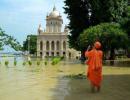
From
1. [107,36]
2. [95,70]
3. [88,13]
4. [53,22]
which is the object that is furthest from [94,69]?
[53,22]

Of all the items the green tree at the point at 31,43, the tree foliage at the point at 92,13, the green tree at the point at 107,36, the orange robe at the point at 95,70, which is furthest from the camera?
the green tree at the point at 31,43

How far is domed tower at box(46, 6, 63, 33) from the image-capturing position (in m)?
148

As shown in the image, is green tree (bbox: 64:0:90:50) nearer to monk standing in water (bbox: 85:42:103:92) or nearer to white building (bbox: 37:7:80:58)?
monk standing in water (bbox: 85:42:103:92)

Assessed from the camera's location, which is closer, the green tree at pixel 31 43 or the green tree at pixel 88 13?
the green tree at pixel 88 13

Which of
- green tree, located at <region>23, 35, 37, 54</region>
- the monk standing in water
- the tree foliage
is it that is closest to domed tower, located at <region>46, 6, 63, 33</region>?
green tree, located at <region>23, 35, 37, 54</region>

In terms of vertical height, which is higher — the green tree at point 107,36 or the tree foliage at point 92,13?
the tree foliage at point 92,13

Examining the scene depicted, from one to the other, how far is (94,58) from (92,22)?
3778 cm

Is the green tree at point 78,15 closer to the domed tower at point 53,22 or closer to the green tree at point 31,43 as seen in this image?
the domed tower at point 53,22

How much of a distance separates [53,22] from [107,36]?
102 metres

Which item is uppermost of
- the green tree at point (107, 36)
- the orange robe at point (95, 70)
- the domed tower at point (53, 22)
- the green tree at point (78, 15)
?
the domed tower at point (53, 22)

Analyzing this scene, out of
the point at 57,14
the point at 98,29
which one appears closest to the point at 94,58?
the point at 98,29

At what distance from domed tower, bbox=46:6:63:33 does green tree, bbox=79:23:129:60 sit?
10106 cm

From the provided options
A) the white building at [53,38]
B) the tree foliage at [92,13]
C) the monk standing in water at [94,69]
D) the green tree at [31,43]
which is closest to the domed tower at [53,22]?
the white building at [53,38]

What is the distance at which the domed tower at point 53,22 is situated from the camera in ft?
484
